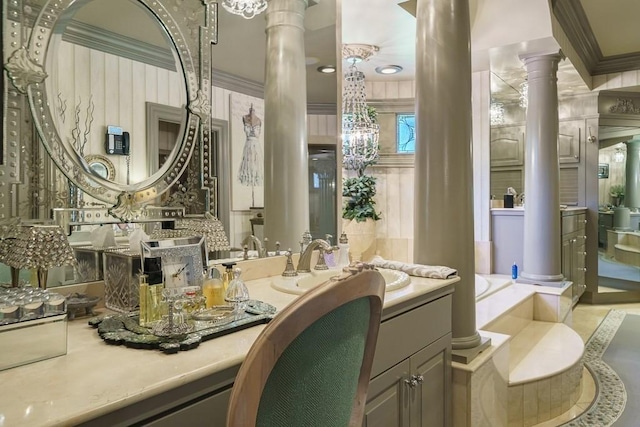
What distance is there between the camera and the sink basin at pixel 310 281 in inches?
61.9

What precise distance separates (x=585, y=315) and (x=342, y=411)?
16.7 feet

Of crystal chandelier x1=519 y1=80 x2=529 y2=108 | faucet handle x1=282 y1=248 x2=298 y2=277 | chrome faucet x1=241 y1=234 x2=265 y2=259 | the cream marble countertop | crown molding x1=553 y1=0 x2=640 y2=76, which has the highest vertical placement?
crown molding x1=553 y1=0 x2=640 y2=76

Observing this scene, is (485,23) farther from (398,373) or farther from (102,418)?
(102,418)

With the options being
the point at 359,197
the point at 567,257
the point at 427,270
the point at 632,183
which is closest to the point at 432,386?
the point at 427,270

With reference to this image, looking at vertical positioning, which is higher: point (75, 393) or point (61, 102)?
point (61, 102)

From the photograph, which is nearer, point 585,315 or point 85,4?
point 85,4

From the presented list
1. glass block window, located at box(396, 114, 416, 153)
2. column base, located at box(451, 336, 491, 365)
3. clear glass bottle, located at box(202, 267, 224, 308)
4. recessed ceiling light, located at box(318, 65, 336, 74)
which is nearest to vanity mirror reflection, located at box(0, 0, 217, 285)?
clear glass bottle, located at box(202, 267, 224, 308)

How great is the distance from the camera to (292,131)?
215 centimetres

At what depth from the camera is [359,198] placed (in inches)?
181

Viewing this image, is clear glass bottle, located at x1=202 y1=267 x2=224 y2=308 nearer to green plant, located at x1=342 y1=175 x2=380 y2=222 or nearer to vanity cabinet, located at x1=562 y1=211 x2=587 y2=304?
green plant, located at x1=342 y1=175 x2=380 y2=222

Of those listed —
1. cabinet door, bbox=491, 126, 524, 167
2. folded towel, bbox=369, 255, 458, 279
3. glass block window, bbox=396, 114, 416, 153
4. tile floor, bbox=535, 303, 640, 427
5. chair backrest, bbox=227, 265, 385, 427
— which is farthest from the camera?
glass block window, bbox=396, 114, 416, 153

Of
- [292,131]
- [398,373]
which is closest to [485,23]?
[292,131]

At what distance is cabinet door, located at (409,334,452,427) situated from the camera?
1626 mm

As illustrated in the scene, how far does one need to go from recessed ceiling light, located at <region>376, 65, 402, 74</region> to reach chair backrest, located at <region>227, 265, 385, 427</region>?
13.2ft
